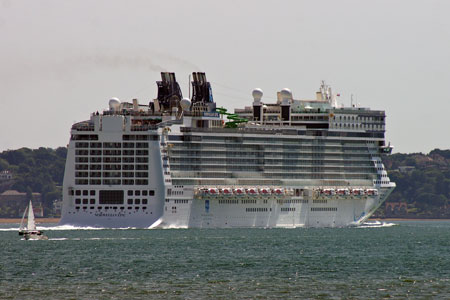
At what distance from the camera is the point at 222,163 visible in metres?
163

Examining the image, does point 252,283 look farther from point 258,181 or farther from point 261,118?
point 261,118

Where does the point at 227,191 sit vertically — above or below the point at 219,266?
above

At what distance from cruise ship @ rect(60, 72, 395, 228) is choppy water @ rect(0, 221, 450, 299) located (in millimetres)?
8604

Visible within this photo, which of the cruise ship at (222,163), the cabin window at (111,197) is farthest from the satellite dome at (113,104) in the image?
the cabin window at (111,197)

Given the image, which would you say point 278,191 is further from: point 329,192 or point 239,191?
point 329,192

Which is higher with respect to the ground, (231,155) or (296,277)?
(231,155)

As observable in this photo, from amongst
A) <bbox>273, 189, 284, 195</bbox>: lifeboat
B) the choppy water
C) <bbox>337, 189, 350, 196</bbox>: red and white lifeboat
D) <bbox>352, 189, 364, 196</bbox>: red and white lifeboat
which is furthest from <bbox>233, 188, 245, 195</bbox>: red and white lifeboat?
<bbox>352, 189, 364, 196</bbox>: red and white lifeboat

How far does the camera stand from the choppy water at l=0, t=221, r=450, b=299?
7969 centimetres

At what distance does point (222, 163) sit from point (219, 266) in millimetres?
65760

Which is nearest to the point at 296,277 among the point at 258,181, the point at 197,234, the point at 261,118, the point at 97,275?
the point at 97,275

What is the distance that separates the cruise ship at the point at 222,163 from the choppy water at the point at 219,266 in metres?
8.60

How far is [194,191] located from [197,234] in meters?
13.5

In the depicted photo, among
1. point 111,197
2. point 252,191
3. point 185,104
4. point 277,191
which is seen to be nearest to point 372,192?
point 277,191

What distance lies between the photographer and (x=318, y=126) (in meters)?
177
